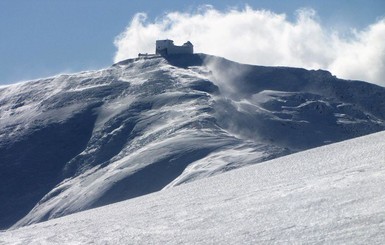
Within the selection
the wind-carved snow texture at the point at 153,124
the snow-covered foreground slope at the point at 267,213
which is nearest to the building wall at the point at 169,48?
the wind-carved snow texture at the point at 153,124

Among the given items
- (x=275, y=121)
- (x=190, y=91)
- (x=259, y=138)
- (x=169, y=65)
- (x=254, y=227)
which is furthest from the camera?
(x=169, y=65)

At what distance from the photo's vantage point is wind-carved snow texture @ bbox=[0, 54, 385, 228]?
93.0 meters

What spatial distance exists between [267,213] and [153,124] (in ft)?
321

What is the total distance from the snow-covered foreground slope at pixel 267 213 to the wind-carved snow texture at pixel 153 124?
44.4 meters

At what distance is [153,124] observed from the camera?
120312 millimetres

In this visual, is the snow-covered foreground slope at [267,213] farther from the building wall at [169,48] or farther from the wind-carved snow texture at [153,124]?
the building wall at [169,48]

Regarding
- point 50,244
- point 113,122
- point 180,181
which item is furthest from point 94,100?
point 50,244

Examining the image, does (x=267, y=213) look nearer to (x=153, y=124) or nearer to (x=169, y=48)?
(x=153, y=124)

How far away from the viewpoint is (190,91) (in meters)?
132

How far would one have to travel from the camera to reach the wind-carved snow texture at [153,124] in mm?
93000

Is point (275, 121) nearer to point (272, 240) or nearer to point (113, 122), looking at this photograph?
point (113, 122)

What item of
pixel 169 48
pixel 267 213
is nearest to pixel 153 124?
pixel 169 48

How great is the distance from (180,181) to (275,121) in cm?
4611

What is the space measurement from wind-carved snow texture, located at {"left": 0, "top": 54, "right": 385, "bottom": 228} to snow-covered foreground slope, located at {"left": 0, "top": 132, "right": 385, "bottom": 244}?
44.4 m
